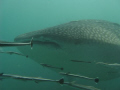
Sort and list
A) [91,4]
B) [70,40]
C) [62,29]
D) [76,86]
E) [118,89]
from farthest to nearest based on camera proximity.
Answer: [91,4] → [118,89] → [62,29] → [70,40] → [76,86]

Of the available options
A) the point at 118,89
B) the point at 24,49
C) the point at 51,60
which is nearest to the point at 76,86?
the point at 51,60

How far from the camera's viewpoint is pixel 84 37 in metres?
3.45

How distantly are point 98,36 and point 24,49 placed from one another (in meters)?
1.83

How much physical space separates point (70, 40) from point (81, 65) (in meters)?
0.81

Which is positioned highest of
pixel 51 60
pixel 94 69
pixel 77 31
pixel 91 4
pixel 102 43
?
pixel 91 4

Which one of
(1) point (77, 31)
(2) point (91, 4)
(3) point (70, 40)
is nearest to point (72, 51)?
(3) point (70, 40)

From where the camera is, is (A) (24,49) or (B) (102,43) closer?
(B) (102,43)

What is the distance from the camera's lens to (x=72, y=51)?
11.3 feet

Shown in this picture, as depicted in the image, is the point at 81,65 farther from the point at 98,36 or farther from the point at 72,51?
the point at 98,36

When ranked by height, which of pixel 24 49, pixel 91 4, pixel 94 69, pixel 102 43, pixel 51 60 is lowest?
pixel 94 69

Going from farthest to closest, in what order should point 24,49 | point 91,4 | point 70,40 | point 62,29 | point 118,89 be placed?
point 91,4, point 118,89, point 24,49, point 62,29, point 70,40

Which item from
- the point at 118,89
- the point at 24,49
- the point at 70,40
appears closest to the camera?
the point at 70,40

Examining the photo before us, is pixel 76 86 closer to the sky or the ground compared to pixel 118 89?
closer to the sky

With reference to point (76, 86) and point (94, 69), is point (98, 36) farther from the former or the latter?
point (76, 86)
